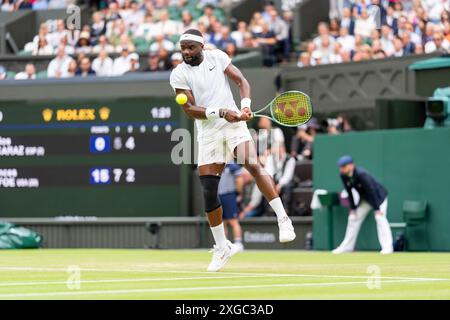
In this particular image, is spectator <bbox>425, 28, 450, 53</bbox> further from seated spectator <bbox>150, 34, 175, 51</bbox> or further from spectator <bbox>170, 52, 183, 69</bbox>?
seated spectator <bbox>150, 34, 175, 51</bbox>

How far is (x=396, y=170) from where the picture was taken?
21.0 metres

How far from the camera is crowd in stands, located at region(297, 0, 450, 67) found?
23.1 meters

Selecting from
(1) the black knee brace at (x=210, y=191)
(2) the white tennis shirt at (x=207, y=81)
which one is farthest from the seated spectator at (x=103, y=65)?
(1) the black knee brace at (x=210, y=191)

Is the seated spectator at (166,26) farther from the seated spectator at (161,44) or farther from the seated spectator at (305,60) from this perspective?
the seated spectator at (305,60)

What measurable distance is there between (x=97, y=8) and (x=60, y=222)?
280 inches

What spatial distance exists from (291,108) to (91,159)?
37.8 feet

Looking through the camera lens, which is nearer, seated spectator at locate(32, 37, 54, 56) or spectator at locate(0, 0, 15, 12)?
seated spectator at locate(32, 37, 54, 56)

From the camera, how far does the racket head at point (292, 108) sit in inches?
489

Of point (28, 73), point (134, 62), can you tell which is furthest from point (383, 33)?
point (28, 73)

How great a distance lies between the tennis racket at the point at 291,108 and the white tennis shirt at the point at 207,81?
37 cm

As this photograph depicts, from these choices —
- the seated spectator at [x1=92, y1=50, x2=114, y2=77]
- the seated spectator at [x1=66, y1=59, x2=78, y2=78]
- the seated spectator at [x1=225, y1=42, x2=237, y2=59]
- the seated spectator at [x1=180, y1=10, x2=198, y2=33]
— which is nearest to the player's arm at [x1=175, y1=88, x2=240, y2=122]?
the seated spectator at [x1=225, y1=42, x2=237, y2=59]

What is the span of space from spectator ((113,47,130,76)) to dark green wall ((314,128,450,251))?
4.76 meters

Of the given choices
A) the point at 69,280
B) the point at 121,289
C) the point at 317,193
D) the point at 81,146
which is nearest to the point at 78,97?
the point at 81,146

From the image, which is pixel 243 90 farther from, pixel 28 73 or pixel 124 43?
pixel 124 43
